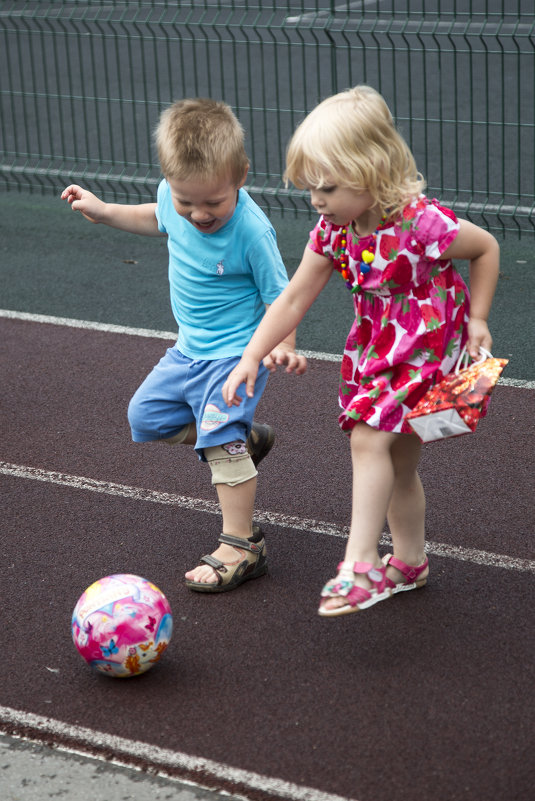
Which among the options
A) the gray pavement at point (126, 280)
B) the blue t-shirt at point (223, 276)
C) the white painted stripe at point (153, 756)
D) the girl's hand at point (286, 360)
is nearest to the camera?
the white painted stripe at point (153, 756)

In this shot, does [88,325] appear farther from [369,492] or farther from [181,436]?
[369,492]

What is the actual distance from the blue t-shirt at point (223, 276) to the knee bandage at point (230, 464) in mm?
322

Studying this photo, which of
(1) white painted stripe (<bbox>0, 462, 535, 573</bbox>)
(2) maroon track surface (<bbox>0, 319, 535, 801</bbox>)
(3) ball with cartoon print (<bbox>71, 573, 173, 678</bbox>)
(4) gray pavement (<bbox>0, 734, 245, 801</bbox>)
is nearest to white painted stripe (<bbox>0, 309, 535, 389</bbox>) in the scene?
(2) maroon track surface (<bbox>0, 319, 535, 801</bbox>)

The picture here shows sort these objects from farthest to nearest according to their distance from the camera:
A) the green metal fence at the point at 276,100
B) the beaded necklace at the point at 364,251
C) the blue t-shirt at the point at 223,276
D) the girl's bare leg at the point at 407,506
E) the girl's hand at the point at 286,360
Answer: the green metal fence at the point at 276,100 < the blue t-shirt at the point at 223,276 < the girl's bare leg at the point at 407,506 < the girl's hand at the point at 286,360 < the beaded necklace at the point at 364,251

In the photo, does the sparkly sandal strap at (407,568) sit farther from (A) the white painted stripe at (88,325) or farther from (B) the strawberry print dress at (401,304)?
(A) the white painted stripe at (88,325)

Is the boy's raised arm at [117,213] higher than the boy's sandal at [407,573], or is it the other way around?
the boy's raised arm at [117,213]

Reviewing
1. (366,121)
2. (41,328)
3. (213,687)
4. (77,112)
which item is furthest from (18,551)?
(77,112)

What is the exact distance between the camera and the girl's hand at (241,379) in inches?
130

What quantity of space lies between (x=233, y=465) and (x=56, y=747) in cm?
115

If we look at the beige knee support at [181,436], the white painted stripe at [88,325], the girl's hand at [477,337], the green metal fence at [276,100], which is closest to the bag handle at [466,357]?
the girl's hand at [477,337]

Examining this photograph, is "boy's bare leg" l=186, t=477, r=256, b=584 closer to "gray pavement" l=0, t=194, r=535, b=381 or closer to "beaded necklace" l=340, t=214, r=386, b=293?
"beaded necklace" l=340, t=214, r=386, b=293

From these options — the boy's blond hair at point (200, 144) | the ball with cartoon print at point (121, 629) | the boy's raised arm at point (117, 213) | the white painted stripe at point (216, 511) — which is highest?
the boy's blond hair at point (200, 144)

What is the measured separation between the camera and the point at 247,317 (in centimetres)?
374

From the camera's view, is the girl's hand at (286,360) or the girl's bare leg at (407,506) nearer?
the girl's hand at (286,360)
